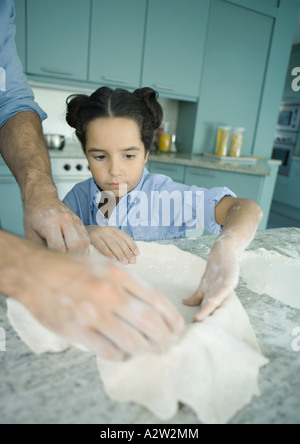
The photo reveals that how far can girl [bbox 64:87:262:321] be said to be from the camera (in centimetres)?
84

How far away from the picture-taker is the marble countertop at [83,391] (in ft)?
1.21

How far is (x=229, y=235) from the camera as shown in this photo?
0.74 meters

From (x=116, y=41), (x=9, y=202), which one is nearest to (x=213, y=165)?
(x=116, y=41)

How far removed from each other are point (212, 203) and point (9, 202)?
160 centimetres

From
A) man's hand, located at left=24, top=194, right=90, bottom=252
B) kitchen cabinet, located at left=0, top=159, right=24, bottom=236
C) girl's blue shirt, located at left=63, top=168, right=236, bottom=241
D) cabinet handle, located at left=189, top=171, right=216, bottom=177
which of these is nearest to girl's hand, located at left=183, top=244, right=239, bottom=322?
man's hand, located at left=24, top=194, right=90, bottom=252

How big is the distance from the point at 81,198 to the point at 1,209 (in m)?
1.14

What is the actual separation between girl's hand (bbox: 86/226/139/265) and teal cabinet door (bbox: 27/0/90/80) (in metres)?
1.75

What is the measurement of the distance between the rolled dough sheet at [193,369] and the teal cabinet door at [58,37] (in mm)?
2054

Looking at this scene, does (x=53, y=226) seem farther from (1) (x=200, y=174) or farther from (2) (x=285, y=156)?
(2) (x=285, y=156)

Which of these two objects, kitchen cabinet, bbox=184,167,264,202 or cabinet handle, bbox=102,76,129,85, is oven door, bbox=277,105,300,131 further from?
cabinet handle, bbox=102,76,129,85

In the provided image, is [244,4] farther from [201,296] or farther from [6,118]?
[201,296]

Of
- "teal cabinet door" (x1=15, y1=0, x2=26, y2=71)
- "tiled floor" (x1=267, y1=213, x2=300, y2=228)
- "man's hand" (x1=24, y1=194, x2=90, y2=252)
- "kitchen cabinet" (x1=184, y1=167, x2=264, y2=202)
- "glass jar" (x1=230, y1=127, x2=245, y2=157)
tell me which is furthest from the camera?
"tiled floor" (x1=267, y1=213, x2=300, y2=228)

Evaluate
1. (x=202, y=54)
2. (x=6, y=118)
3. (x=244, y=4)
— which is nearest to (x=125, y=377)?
(x=6, y=118)

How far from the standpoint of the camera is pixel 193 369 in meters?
0.43
